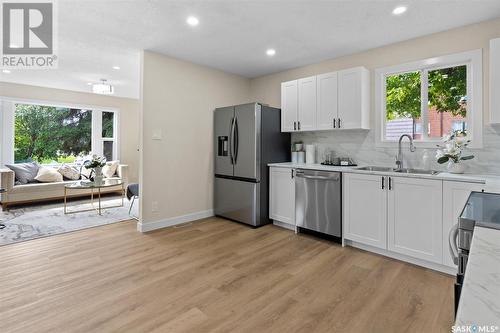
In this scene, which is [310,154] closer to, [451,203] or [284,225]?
[284,225]

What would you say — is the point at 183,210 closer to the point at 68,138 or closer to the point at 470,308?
the point at 470,308

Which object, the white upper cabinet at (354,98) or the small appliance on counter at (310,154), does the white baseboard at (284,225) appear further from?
the white upper cabinet at (354,98)

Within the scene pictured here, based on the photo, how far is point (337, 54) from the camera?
3.81m

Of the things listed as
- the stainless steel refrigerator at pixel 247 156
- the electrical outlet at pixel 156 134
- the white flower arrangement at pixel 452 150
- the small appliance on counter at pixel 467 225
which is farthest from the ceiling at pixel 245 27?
the small appliance on counter at pixel 467 225

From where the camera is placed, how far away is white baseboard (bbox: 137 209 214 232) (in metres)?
3.73

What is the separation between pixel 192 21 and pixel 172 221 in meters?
2.76

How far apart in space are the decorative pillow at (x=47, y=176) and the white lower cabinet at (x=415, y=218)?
20.4 ft

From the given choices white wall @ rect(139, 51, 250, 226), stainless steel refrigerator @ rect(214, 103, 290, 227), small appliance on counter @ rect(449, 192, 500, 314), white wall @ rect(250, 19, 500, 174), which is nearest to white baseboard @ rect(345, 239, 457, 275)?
white wall @ rect(250, 19, 500, 174)

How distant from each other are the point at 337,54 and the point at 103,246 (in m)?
4.07

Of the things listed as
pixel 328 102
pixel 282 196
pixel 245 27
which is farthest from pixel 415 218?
pixel 245 27

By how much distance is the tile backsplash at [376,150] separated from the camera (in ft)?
8.96

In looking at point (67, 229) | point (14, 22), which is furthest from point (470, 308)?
point (67, 229)

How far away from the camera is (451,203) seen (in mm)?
2441

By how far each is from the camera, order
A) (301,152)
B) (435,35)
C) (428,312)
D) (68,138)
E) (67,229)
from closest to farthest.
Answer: (428,312) → (435,35) → (67,229) → (301,152) → (68,138)
